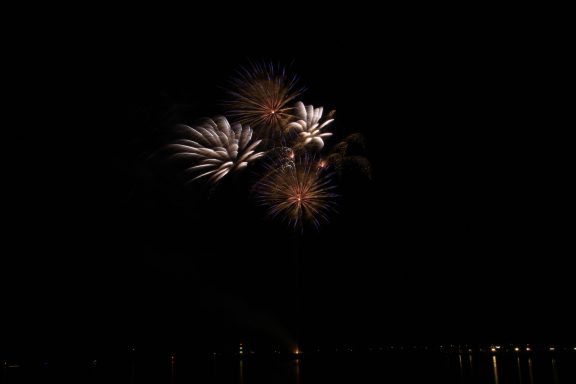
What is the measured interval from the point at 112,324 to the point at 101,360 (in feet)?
12.2

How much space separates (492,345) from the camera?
3669 centimetres

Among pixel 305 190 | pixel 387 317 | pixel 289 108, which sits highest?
pixel 289 108

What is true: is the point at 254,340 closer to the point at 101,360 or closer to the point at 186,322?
the point at 186,322

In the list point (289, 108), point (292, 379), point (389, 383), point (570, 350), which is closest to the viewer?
point (389, 383)

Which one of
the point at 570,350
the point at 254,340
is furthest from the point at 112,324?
the point at 570,350

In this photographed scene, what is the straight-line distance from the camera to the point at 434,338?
124ft

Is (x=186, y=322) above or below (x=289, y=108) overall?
below

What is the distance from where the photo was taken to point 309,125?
19172 millimetres

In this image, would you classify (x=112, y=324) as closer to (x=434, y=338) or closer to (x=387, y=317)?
(x=387, y=317)

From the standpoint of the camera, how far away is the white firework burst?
1898cm

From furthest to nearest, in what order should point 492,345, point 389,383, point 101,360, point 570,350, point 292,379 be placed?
point 492,345, point 570,350, point 101,360, point 292,379, point 389,383

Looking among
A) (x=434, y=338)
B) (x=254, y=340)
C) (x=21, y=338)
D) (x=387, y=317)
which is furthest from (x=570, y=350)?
(x=21, y=338)

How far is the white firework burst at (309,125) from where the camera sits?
62.3ft

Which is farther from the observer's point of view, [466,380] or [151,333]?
[151,333]
